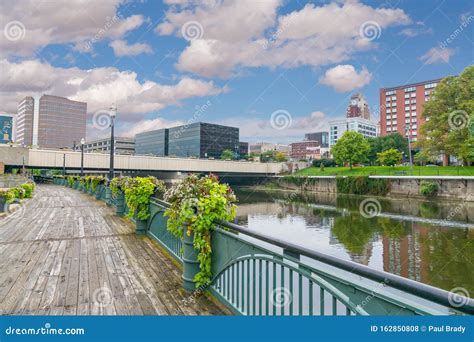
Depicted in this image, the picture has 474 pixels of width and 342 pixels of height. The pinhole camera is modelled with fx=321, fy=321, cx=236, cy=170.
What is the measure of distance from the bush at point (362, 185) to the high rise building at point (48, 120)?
110 meters

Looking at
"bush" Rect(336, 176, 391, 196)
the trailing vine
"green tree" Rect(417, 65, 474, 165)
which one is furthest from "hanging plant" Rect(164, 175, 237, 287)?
"bush" Rect(336, 176, 391, 196)

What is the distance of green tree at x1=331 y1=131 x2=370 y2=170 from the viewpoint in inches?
2633

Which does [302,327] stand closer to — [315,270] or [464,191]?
[315,270]

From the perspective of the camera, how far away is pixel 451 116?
44250 millimetres

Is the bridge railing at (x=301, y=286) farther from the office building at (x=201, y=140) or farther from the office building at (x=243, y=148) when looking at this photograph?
the office building at (x=243, y=148)

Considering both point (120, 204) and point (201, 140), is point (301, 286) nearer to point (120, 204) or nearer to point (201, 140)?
point (120, 204)

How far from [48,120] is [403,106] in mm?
141808

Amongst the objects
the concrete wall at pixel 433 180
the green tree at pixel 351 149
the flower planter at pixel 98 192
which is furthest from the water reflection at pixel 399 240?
the green tree at pixel 351 149

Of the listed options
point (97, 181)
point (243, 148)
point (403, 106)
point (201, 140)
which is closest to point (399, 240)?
point (97, 181)

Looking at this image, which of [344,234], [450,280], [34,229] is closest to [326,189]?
[344,234]

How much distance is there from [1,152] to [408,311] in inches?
2494

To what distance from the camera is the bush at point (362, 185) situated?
47.1 meters

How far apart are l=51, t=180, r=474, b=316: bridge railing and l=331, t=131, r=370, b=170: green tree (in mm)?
66647

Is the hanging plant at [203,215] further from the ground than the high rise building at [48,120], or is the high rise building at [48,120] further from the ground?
the high rise building at [48,120]
